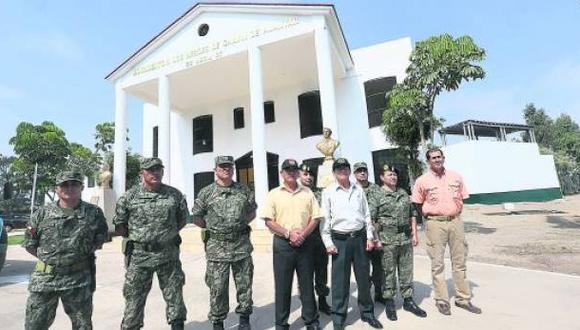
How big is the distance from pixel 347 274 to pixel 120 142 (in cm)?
1258

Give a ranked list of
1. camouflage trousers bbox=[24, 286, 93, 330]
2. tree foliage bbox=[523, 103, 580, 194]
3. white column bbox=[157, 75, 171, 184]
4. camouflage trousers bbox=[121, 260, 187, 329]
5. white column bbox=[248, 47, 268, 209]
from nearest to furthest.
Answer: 1. camouflage trousers bbox=[24, 286, 93, 330]
2. camouflage trousers bbox=[121, 260, 187, 329]
3. white column bbox=[248, 47, 268, 209]
4. white column bbox=[157, 75, 171, 184]
5. tree foliage bbox=[523, 103, 580, 194]

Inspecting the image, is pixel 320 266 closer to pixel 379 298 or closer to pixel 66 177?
pixel 379 298

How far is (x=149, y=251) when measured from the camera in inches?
124

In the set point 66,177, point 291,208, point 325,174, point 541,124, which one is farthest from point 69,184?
point 541,124

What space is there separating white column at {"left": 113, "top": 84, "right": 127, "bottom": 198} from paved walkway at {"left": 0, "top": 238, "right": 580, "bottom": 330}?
7.05 metres

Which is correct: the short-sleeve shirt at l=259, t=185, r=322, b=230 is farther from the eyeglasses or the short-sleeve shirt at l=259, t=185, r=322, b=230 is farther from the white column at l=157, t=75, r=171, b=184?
the white column at l=157, t=75, r=171, b=184

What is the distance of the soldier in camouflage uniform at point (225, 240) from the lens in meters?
3.34

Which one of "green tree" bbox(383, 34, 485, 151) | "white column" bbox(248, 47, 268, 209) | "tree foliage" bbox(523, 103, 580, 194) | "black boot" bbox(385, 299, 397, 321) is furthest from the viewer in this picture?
"tree foliage" bbox(523, 103, 580, 194)

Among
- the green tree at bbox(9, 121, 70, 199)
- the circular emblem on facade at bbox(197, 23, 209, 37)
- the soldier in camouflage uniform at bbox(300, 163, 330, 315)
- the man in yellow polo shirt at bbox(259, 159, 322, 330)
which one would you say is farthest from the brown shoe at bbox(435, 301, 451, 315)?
the green tree at bbox(9, 121, 70, 199)

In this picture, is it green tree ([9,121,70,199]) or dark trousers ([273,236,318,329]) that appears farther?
green tree ([9,121,70,199])

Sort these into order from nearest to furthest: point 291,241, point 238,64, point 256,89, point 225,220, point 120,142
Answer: point 291,241 < point 225,220 < point 256,89 < point 238,64 < point 120,142

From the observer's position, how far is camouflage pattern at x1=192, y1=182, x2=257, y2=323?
3.33 meters

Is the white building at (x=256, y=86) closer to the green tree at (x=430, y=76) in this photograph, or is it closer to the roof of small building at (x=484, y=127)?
the green tree at (x=430, y=76)

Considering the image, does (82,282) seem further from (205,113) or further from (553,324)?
(205,113)
